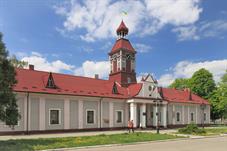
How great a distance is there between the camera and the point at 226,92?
5278cm

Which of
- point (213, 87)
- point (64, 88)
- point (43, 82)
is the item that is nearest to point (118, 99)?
point (64, 88)

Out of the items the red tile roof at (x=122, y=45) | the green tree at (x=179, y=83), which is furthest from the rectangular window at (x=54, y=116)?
the green tree at (x=179, y=83)

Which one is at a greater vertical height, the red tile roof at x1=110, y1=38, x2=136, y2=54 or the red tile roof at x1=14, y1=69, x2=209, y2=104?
the red tile roof at x1=110, y1=38, x2=136, y2=54

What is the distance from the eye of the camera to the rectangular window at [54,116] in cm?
3188

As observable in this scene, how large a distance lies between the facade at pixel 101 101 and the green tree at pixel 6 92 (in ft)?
29.1

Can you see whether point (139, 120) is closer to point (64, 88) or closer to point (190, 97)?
→ point (64, 88)

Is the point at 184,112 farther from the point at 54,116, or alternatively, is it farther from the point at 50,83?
the point at 50,83

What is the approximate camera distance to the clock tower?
44.4 meters

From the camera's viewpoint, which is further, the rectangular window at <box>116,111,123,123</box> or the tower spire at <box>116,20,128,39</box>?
the tower spire at <box>116,20,128,39</box>

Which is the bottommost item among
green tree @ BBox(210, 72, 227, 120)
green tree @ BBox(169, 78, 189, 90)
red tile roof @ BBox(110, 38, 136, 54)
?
green tree @ BBox(210, 72, 227, 120)

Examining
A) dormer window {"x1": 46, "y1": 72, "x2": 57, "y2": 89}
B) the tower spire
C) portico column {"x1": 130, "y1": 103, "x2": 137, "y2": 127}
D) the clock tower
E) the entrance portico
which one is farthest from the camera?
the tower spire

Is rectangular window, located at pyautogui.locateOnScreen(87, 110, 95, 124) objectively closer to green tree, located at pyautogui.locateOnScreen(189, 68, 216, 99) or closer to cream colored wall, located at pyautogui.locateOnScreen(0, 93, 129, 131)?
cream colored wall, located at pyautogui.locateOnScreen(0, 93, 129, 131)

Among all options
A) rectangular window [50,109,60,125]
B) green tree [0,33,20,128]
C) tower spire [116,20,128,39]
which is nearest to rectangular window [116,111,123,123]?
rectangular window [50,109,60,125]

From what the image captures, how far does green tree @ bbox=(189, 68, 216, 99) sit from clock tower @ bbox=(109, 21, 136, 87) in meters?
24.4
